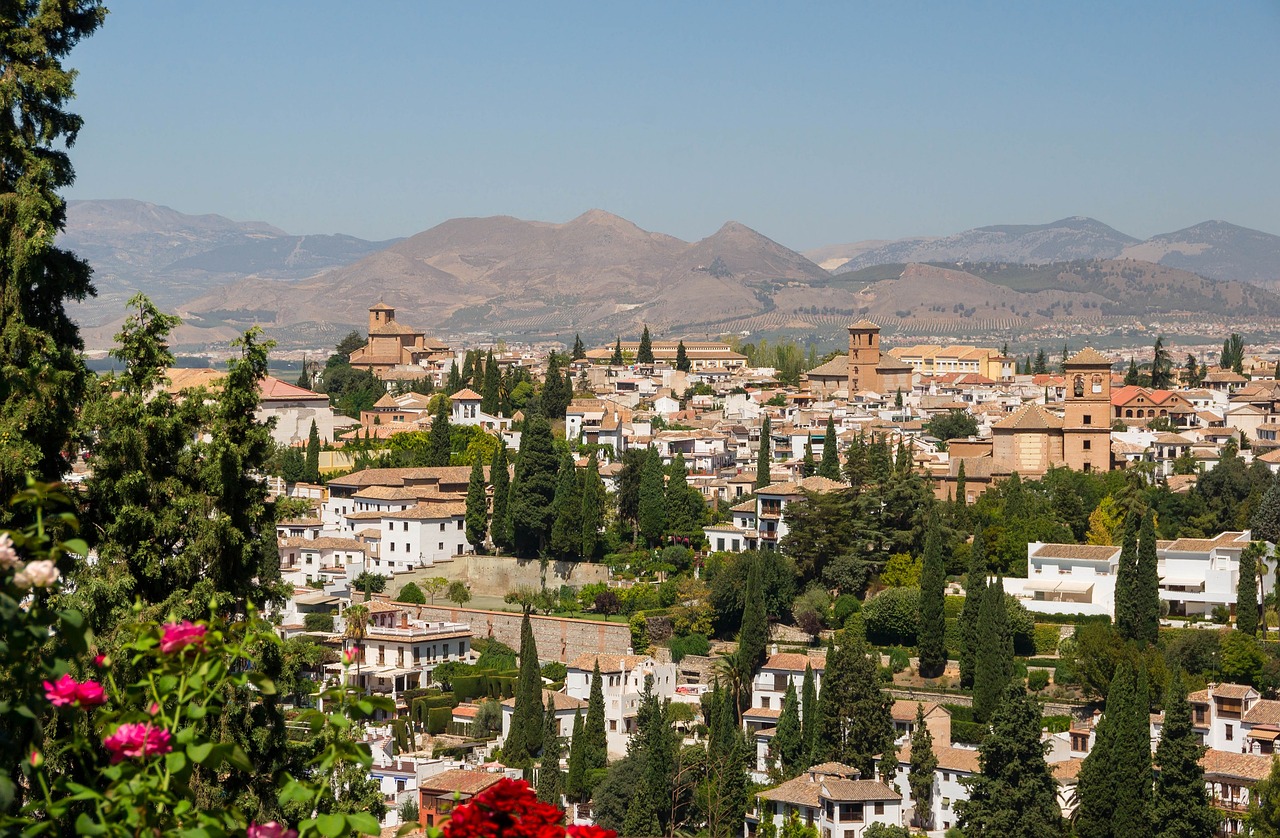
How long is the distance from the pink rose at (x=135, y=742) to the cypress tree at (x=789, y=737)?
24.8m

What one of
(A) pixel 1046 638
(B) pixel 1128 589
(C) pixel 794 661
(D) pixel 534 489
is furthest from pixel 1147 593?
(D) pixel 534 489

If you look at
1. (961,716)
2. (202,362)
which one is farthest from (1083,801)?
(202,362)

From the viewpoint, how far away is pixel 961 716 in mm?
28406

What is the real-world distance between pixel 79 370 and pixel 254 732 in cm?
207

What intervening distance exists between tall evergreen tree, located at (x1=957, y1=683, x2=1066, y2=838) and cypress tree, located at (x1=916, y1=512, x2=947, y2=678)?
5239 millimetres

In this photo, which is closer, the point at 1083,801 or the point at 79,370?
the point at 79,370

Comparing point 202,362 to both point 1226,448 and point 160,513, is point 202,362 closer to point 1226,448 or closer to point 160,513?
point 1226,448

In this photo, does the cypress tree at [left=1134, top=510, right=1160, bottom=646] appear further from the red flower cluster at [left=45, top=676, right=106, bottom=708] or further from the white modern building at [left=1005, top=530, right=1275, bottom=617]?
the red flower cluster at [left=45, top=676, right=106, bottom=708]

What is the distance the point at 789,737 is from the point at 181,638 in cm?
2501

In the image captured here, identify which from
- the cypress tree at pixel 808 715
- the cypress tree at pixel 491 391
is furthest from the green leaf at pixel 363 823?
the cypress tree at pixel 491 391

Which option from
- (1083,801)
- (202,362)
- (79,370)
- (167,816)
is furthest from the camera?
(202,362)

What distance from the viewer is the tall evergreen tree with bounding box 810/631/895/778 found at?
88.2 feet

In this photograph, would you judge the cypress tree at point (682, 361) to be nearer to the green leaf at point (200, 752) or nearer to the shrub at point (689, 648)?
the shrub at point (689, 648)

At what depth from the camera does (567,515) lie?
36.3 meters
